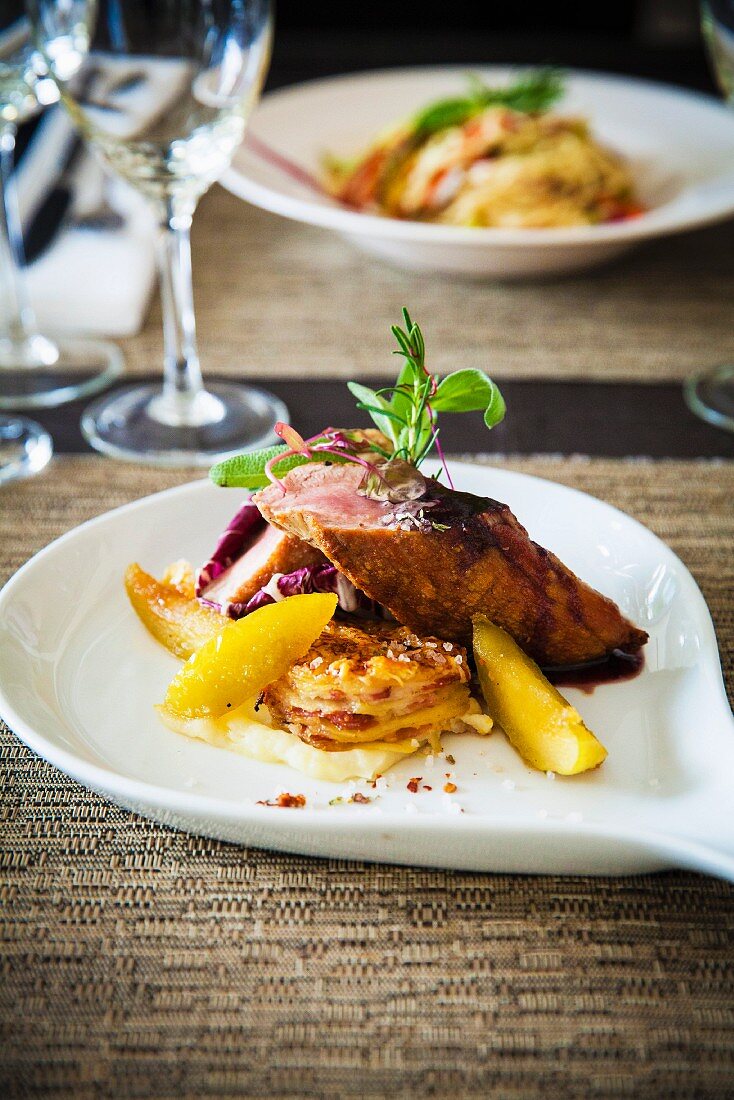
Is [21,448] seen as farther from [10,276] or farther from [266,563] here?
[266,563]

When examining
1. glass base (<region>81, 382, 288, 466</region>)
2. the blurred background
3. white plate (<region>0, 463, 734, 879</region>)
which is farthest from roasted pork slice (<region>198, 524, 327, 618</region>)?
the blurred background

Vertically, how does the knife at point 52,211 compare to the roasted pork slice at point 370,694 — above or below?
below

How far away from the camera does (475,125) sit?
3.09m

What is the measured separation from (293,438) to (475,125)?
1.88 m

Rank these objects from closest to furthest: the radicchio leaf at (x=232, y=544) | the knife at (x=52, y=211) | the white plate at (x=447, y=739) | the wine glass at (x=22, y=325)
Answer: the white plate at (x=447, y=739), the radicchio leaf at (x=232, y=544), the wine glass at (x=22, y=325), the knife at (x=52, y=211)

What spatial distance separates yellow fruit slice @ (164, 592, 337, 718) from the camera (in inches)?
55.0

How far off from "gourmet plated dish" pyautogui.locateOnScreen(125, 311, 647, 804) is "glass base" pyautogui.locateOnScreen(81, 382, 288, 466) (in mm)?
752

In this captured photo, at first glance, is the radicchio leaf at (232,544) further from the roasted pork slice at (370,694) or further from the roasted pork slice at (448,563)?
the roasted pork slice at (370,694)

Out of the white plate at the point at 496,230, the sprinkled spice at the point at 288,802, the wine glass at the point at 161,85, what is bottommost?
the white plate at the point at 496,230

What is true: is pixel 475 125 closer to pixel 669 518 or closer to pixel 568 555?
pixel 669 518

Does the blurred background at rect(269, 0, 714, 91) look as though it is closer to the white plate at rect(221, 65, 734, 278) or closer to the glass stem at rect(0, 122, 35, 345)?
the white plate at rect(221, 65, 734, 278)

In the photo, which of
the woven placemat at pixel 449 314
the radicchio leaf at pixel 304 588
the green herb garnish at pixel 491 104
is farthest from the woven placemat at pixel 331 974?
the green herb garnish at pixel 491 104

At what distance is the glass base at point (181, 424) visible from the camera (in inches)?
93.4

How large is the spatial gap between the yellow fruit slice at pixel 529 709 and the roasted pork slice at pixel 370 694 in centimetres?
4
